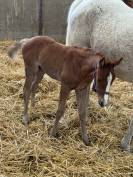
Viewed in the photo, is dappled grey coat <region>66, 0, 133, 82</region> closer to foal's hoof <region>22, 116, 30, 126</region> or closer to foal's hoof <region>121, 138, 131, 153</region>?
foal's hoof <region>121, 138, 131, 153</region>

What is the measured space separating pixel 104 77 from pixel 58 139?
93 cm

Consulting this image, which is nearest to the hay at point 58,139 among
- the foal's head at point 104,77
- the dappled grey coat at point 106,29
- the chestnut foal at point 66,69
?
the chestnut foal at point 66,69

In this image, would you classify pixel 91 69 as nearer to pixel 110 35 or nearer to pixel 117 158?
pixel 110 35

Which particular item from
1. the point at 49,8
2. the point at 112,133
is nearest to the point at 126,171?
the point at 112,133

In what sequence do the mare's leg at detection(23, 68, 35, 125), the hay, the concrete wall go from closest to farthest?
1. the hay
2. the mare's leg at detection(23, 68, 35, 125)
3. the concrete wall

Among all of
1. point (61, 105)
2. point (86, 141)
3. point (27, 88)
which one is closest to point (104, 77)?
point (61, 105)

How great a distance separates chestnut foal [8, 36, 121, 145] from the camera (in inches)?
162

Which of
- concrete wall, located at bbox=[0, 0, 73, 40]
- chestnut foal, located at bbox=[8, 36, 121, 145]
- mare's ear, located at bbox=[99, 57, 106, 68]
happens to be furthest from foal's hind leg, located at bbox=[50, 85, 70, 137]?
concrete wall, located at bbox=[0, 0, 73, 40]

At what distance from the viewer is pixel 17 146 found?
430 centimetres

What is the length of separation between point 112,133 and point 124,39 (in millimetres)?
1067

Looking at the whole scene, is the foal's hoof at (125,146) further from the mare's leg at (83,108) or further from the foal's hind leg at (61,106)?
the foal's hind leg at (61,106)

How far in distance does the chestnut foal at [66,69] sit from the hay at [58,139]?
0.18 m

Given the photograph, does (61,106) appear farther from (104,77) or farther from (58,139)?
(104,77)

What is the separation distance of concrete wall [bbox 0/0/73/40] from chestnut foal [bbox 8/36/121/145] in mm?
3384
